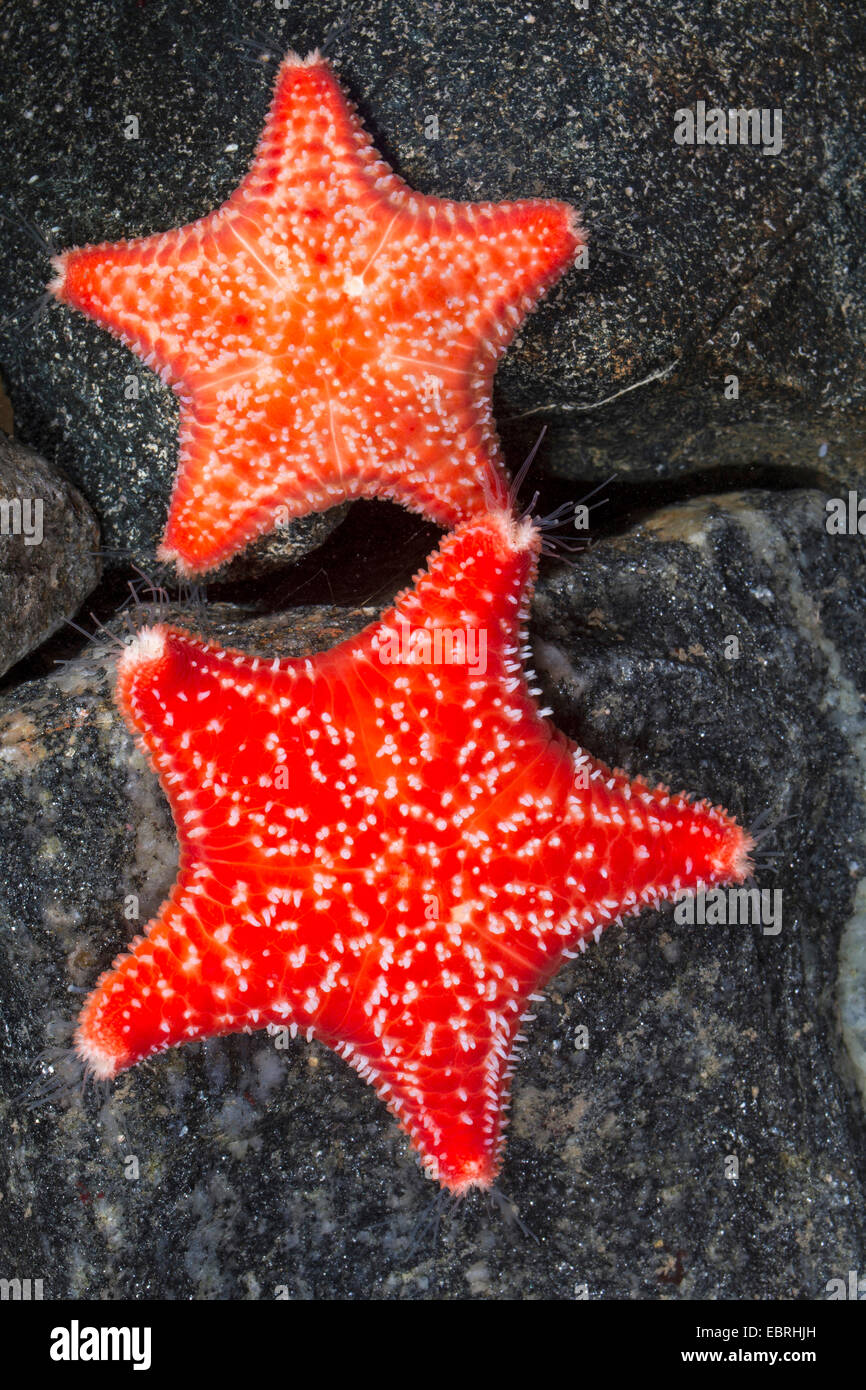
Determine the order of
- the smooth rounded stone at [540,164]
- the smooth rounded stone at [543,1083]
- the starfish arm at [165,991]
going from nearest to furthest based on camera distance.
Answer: the starfish arm at [165,991] < the smooth rounded stone at [543,1083] < the smooth rounded stone at [540,164]

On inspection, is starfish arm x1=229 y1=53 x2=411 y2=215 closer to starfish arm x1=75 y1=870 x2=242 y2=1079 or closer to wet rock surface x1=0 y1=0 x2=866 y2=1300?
wet rock surface x1=0 y1=0 x2=866 y2=1300

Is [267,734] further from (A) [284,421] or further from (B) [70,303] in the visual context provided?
(B) [70,303]

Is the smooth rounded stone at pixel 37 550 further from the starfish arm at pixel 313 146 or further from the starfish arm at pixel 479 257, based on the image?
the starfish arm at pixel 479 257

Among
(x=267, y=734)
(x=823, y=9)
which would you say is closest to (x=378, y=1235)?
(x=267, y=734)

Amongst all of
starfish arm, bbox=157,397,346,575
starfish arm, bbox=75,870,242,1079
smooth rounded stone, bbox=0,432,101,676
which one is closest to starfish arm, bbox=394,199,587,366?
starfish arm, bbox=157,397,346,575

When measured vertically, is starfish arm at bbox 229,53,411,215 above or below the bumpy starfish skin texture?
above

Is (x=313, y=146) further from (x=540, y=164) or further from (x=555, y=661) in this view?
(x=555, y=661)

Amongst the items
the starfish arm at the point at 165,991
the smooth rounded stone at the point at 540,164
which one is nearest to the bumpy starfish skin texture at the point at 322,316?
the smooth rounded stone at the point at 540,164
